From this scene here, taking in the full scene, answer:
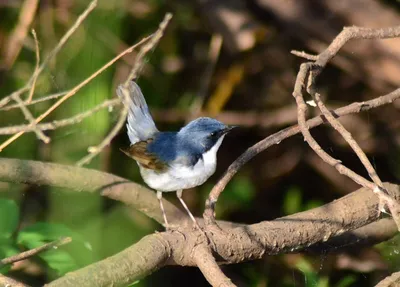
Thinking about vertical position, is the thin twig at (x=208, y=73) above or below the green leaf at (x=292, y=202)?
above

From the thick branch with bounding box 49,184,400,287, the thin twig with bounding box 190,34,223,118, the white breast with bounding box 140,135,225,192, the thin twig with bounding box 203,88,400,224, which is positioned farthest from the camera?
the thin twig with bounding box 190,34,223,118

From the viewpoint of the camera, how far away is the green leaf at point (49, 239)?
305 centimetres

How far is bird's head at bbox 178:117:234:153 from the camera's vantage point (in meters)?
3.66

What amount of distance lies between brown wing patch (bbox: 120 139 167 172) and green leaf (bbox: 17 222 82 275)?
2.11ft

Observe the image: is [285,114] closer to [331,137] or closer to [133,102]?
[331,137]

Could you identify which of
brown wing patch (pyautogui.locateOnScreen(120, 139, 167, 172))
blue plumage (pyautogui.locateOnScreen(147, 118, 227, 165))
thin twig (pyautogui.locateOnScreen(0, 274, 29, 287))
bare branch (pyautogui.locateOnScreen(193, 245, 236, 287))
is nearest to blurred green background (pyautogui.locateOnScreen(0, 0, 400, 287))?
brown wing patch (pyautogui.locateOnScreen(120, 139, 167, 172))

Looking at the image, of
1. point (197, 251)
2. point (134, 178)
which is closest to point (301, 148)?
point (134, 178)

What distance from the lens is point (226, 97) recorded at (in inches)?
208

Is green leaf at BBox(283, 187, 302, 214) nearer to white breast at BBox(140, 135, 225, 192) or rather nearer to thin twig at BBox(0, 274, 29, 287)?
white breast at BBox(140, 135, 225, 192)

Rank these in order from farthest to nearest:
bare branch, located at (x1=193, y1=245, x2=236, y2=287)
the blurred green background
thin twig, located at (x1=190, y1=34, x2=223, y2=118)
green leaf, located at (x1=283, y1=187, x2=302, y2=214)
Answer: thin twig, located at (x1=190, y1=34, x2=223, y2=118) → green leaf, located at (x1=283, y1=187, x2=302, y2=214) → the blurred green background → bare branch, located at (x1=193, y1=245, x2=236, y2=287)

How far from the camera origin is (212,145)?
145 inches

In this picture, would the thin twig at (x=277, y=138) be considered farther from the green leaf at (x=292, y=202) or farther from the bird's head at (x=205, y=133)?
the green leaf at (x=292, y=202)

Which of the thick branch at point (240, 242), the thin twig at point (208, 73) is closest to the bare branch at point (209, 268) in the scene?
the thick branch at point (240, 242)

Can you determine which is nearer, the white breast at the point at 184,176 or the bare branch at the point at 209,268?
the bare branch at the point at 209,268
